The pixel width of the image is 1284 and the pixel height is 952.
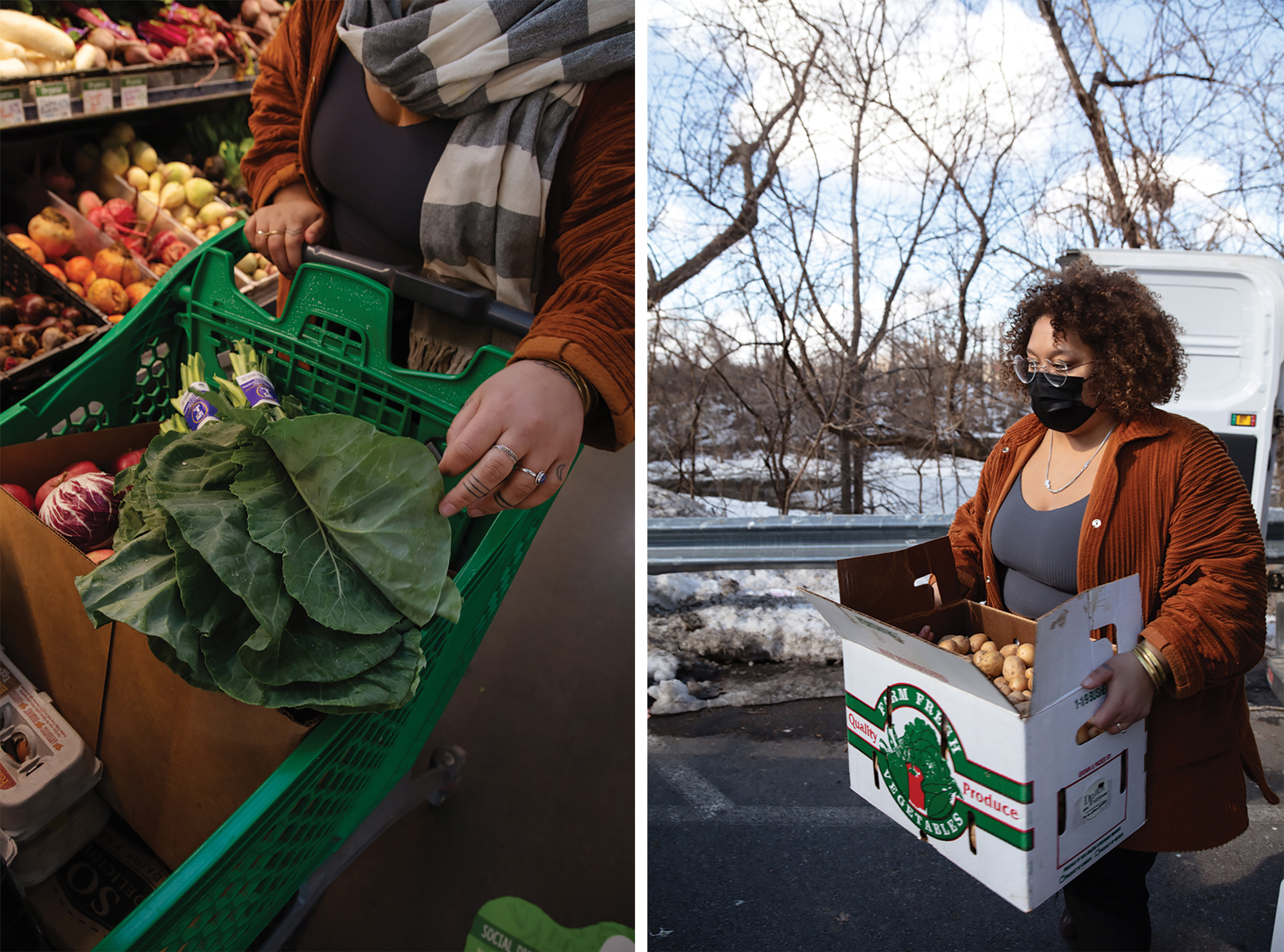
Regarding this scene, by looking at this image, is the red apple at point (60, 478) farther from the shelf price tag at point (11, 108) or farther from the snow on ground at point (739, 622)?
the snow on ground at point (739, 622)

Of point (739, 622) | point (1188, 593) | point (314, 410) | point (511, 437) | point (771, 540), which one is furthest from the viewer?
point (739, 622)

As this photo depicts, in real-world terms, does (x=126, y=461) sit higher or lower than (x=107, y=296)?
lower

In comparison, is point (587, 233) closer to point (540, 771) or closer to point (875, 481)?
point (875, 481)

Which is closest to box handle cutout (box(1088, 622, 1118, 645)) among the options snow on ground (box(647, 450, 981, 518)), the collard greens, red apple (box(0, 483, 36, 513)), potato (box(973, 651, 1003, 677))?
potato (box(973, 651, 1003, 677))

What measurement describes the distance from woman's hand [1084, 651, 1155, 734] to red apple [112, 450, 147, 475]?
4.65ft

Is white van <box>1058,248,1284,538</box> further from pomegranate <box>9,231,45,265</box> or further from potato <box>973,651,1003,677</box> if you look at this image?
pomegranate <box>9,231,45,265</box>

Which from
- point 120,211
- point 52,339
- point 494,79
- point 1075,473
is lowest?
point 1075,473

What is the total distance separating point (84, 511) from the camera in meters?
1.07

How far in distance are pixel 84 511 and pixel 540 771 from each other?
3.74 ft

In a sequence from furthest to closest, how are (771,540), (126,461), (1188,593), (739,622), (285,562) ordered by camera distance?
(739,622)
(771,540)
(126,461)
(1188,593)
(285,562)

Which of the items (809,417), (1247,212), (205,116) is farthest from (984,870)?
(205,116)

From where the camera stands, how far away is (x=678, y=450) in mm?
1846

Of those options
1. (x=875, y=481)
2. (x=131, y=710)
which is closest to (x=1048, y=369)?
(x=875, y=481)

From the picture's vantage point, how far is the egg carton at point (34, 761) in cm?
97
